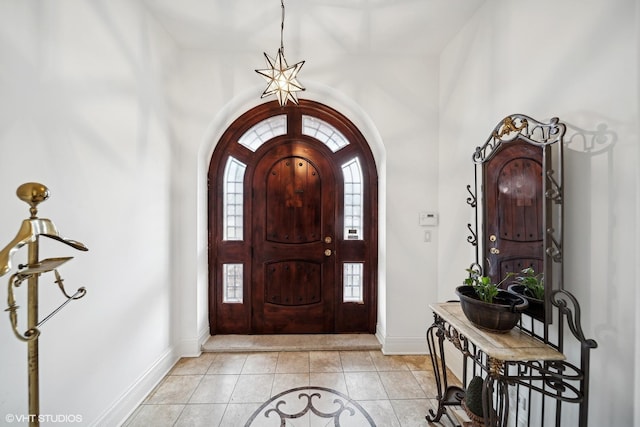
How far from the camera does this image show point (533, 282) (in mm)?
1335

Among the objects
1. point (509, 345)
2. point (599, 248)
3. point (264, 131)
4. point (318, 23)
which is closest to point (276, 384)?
point (509, 345)

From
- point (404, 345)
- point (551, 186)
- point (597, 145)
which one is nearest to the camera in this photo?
point (597, 145)

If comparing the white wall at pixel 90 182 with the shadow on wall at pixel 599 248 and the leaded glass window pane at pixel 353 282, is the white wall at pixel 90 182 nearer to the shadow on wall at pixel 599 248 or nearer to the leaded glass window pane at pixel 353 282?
the leaded glass window pane at pixel 353 282

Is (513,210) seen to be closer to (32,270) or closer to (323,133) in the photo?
(323,133)

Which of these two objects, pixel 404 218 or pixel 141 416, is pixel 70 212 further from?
pixel 404 218

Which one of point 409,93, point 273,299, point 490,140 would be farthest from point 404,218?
point 273,299

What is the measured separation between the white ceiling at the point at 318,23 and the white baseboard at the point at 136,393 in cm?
278

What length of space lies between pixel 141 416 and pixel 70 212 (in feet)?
4.74

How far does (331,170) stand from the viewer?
283cm

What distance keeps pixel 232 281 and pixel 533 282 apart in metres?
2.58

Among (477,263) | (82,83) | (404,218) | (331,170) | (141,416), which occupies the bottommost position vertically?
(141,416)

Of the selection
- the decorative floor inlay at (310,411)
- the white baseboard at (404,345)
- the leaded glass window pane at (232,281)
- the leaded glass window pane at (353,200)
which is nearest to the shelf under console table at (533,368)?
the decorative floor inlay at (310,411)

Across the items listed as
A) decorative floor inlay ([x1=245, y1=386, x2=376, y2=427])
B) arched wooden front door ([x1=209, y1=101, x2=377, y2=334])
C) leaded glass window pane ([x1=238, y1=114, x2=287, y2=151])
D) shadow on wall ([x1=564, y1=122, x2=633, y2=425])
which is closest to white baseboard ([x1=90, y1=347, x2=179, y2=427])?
arched wooden front door ([x1=209, y1=101, x2=377, y2=334])

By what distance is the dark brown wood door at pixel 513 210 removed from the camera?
4.40 feet
